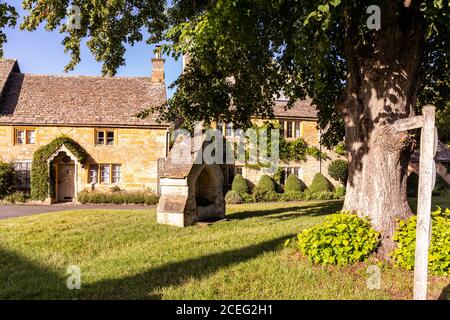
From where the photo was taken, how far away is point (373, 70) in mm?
6992

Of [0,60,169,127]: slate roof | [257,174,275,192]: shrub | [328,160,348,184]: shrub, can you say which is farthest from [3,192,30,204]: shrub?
[328,160,348,184]: shrub

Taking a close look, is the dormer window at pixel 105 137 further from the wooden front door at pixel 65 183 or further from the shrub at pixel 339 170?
the shrub at pixel 339 170

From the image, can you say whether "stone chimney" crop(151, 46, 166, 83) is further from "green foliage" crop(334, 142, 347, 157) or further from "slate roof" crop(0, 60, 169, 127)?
"green foliage" crop(334, 142, 347, 157)

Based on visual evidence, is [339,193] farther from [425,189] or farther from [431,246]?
[425,189]

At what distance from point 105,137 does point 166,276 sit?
18.7 metres

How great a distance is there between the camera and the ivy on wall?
2181 centimetres

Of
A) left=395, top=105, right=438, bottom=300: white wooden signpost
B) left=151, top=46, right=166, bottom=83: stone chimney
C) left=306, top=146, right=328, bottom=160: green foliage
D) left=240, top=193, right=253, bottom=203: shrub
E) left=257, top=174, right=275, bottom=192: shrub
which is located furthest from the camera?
left=151, top=46, right=166, bottom=83: stone chimney

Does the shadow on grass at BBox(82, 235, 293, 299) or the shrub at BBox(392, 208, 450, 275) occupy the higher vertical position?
the shrub at BBox(392, 208, 450, 275)

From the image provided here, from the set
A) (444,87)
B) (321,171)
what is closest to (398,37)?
(444,87)

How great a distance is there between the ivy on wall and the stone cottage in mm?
136

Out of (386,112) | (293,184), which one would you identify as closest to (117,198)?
(293,184)

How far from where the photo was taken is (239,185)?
23.4 metres

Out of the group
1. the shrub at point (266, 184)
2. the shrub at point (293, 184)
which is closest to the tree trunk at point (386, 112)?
the shrub at point (266, 184)

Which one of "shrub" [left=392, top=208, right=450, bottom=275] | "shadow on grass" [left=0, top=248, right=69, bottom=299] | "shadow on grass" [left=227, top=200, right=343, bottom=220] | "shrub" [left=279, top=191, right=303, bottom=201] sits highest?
"shrub" [left=392, top=208, right=450, bottom=275]
